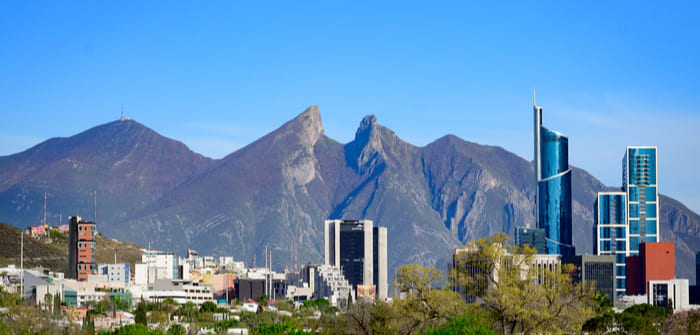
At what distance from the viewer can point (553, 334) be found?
351 ft

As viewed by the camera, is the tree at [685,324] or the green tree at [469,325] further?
the tree at [685,324]

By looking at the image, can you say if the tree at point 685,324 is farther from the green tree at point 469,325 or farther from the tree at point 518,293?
the green tree at point 469,325

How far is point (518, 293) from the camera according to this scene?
345 ft

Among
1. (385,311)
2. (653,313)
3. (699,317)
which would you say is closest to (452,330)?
(385,311)

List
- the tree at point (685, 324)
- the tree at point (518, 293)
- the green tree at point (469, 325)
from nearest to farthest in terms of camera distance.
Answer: the green tree at point (469, 325) < the tree at point (518, 293) < the tree at point (685, 324)

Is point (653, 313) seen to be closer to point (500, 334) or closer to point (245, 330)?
point (245, 330)

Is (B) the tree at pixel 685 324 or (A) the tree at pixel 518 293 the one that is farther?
(B) the tree at pixel 685 324

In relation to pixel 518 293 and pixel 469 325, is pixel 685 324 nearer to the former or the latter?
pixel 518 293

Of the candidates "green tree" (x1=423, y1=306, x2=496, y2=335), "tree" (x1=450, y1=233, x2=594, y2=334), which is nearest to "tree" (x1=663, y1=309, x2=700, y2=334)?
"tree" (x1=450, y1=233, x2=594, y2=334)

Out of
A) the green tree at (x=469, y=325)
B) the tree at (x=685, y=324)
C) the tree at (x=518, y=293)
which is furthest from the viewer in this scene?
the tree at (x=685, y=324)

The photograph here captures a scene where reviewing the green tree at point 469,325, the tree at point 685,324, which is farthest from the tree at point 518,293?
the tree at point 685,324

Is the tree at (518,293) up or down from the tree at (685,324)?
up

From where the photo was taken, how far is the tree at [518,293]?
347 ft

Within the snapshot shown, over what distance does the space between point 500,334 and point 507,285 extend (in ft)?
24.0
